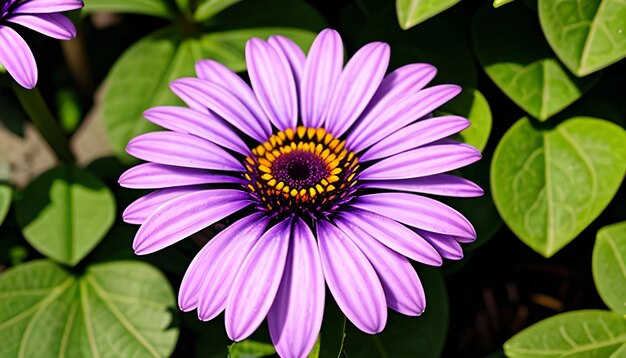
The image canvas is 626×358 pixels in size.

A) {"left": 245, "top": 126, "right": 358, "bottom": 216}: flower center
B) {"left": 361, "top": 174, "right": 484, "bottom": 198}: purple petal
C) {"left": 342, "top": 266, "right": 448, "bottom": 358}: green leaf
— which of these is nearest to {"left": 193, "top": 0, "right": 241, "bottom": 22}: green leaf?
{"left": 245, "top": 126, "right": 358, "bottom": 216}: flower center

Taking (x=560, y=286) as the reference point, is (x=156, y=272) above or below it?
above

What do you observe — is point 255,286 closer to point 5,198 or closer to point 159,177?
point 159,177

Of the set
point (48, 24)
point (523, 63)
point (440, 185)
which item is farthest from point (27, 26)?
point (523, 63)

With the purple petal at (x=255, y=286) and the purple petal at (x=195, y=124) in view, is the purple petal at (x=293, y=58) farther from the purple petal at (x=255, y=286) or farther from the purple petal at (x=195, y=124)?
the purple petal at (x=255, y=286)

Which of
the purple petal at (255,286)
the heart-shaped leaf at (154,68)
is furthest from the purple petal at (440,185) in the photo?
the heart-shaped leaf at (154,68)

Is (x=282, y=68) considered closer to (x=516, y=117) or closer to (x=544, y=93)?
(x=544, y=93)

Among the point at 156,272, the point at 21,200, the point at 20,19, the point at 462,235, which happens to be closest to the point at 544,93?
the point at 462,235
